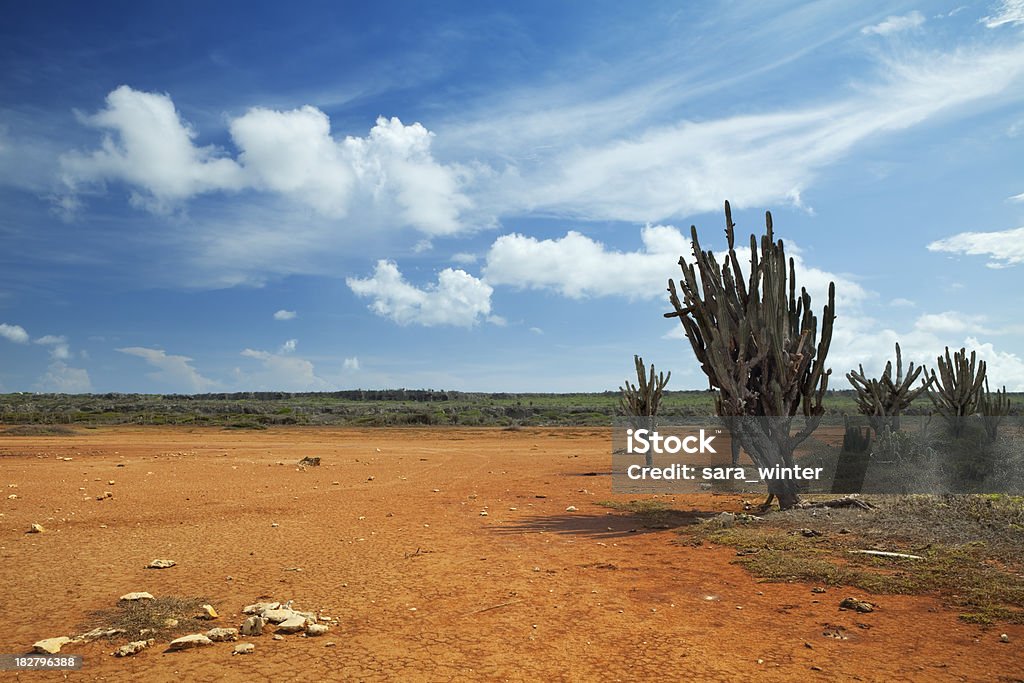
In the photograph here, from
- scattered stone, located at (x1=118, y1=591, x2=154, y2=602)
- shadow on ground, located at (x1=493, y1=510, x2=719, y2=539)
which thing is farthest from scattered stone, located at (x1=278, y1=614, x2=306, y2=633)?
shadow on ground, located at (x1=493, y1=510, x2=719, y2=539)

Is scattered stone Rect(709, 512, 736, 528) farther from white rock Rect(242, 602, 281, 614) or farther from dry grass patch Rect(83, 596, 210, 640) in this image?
dry grass patch Rect(83, 596, 210, 640)

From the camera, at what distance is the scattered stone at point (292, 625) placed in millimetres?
6484

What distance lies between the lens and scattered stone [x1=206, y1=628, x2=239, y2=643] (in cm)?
622

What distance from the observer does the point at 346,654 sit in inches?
233

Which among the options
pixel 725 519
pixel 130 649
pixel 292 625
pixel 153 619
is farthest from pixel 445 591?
pixel 725 519

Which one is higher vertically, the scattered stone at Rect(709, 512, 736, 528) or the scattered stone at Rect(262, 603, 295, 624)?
the scattered stone at Rect(262, 603, 295, 624)

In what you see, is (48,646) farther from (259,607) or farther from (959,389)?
(959,389)

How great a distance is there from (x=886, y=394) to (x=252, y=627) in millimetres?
24941

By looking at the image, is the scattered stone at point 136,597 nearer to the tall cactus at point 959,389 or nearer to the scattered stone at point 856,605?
the scattered stone at point 856,605

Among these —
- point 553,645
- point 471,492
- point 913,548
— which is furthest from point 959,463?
point 553,645

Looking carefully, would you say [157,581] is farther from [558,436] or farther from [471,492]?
[558,436]

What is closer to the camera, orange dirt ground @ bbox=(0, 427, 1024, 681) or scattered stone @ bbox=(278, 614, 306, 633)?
orange dirt ground @ bbox=(0, 427, 1024, 681)

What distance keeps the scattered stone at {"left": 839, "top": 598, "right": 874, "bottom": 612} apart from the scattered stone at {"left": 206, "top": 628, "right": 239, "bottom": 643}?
20.8 ft

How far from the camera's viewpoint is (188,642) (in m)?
6.04
